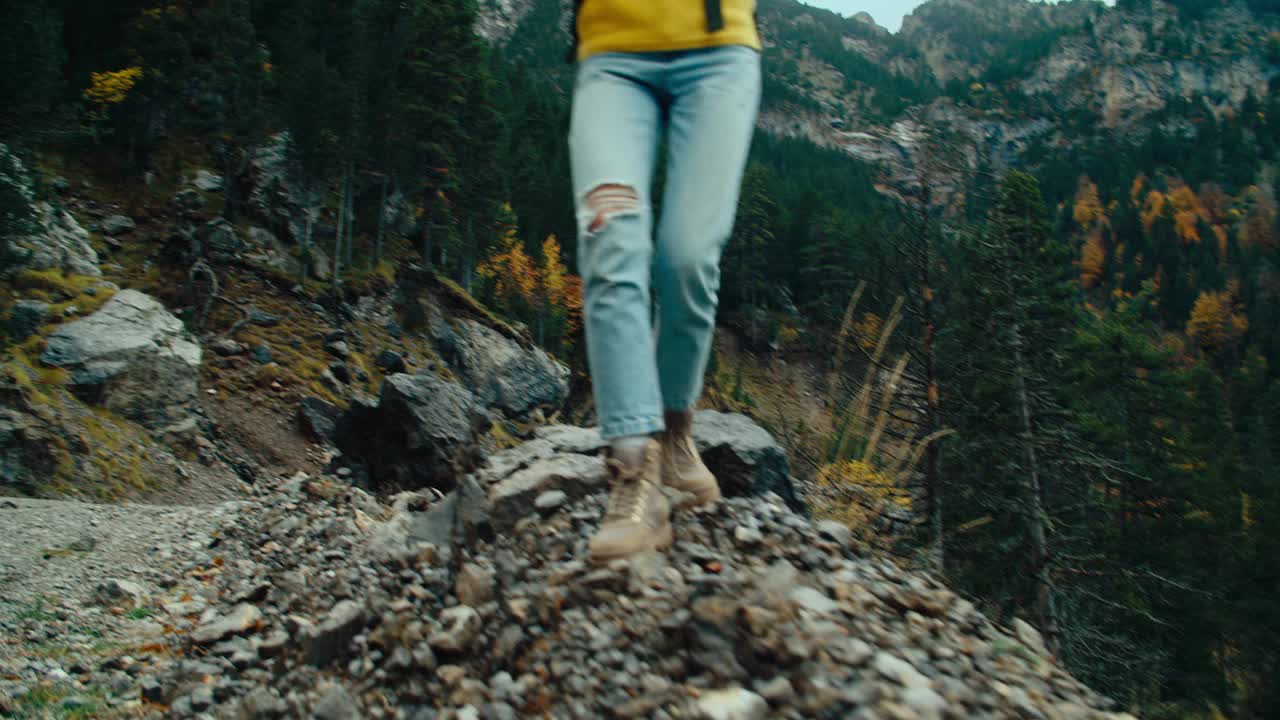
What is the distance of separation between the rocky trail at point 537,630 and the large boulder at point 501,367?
22.0 meters

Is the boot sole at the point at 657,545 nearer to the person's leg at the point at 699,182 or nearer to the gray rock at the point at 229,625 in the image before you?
the person's leg at the point at 699,182

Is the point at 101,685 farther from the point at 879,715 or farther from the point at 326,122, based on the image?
the point at 326,122

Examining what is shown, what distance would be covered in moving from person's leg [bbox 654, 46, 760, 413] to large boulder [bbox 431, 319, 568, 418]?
77.7 ft

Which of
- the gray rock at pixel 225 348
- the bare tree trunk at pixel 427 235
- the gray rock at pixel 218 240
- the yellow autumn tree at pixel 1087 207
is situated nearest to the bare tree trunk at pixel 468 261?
the bare tree trunk at pixel 427 235

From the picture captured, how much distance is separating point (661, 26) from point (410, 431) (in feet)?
26.8

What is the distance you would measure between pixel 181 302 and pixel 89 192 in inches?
286

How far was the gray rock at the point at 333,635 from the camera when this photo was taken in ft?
7.86

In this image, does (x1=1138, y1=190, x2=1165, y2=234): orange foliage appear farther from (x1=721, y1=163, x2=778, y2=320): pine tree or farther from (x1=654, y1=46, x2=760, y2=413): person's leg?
(x1=654, y1=46, x2=760, y2=413): person's leg

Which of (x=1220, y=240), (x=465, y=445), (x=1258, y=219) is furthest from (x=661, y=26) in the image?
(x=1258, y=219)

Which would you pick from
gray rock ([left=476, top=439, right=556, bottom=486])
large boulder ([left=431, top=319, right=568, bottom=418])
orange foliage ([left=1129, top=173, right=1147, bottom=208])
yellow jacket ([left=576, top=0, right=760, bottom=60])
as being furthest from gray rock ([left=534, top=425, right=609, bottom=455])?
orange foliage ([left=1129, top=173, right=1147, bottom=208])

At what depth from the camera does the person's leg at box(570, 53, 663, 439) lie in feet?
6.63

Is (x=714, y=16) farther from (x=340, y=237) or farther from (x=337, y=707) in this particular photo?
(x=340, y=237)

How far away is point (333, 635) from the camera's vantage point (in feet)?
7.91

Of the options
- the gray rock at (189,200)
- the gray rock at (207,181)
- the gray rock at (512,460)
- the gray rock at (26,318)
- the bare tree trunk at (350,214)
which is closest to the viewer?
the gray rock at (512,460)
